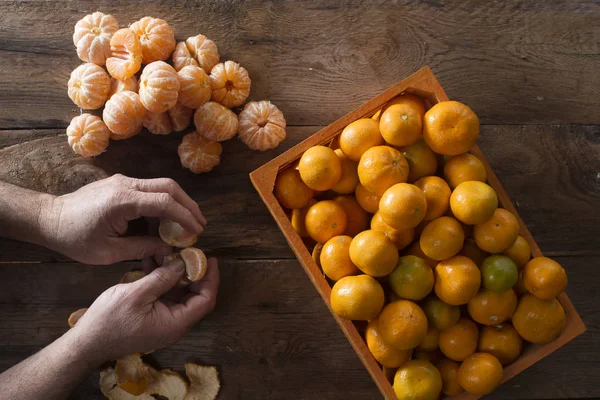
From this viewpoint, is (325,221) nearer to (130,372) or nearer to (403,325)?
(403,325)

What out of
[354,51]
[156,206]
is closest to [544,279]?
[354,51]

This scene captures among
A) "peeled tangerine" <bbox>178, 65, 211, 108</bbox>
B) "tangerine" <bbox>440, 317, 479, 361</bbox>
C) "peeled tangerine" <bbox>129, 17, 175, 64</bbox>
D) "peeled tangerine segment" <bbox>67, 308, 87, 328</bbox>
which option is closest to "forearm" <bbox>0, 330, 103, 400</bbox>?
"peeled tangerine segment" <bbox>67, 308, 87, 328</bbox>

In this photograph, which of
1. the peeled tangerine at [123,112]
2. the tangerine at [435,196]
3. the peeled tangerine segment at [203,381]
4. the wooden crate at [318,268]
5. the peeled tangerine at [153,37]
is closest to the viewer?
the tangerine at [435,196]

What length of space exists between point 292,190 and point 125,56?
0.75 meters

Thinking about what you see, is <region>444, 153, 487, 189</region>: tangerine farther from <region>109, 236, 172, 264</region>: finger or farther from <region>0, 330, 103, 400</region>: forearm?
<region>0, 330, 103, 400</region>: forearm

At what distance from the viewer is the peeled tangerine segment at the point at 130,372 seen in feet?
6.15

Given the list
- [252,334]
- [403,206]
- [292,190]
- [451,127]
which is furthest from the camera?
[252,334]

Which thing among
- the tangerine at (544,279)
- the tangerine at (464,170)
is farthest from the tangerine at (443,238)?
the tangerine at (544,279)

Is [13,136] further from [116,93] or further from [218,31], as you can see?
[218,31]

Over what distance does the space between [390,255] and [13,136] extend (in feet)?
4.87

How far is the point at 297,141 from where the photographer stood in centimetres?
199

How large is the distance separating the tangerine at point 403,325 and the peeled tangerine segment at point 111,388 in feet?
3.28

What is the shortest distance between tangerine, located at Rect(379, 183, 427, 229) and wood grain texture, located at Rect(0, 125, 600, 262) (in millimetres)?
638

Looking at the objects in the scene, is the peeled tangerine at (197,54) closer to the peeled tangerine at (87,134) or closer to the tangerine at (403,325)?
the peeled tangerine at (87,134)
